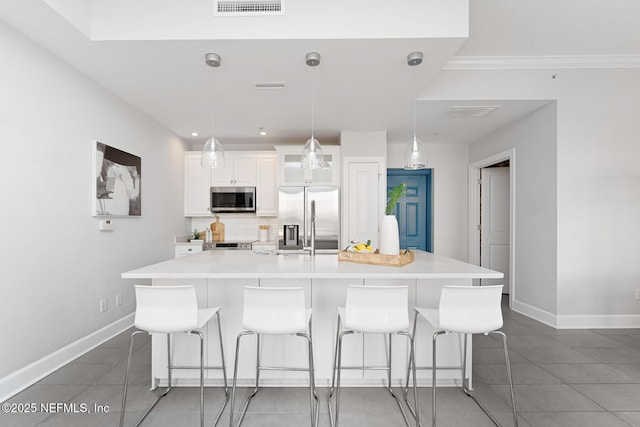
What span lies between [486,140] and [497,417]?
412 centimetres

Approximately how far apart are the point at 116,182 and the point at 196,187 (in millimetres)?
1909

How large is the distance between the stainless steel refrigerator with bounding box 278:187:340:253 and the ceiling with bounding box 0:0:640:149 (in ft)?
3.36

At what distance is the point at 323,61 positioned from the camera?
8.68ft

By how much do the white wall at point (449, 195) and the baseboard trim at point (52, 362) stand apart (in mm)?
4499

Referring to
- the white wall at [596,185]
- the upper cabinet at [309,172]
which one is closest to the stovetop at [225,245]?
the upper cabinet at [309,172]

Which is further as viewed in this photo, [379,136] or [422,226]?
[422,226]

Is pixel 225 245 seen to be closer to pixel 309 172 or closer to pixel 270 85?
pixel 309 172

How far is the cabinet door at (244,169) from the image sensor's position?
519 cm

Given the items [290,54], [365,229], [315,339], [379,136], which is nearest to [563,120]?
[379,136]

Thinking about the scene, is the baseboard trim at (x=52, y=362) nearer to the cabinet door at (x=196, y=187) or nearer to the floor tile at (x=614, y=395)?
the cabinet door at (x=196, y=187)

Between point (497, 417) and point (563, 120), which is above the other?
point (563, 120)

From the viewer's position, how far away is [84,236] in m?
2.92

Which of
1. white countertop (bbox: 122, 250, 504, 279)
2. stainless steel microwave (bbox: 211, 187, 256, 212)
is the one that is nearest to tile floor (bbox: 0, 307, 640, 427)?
white countertop (bbox: 122, 250, 504, 279)

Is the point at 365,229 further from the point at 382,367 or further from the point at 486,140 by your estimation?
the point at 382,367
